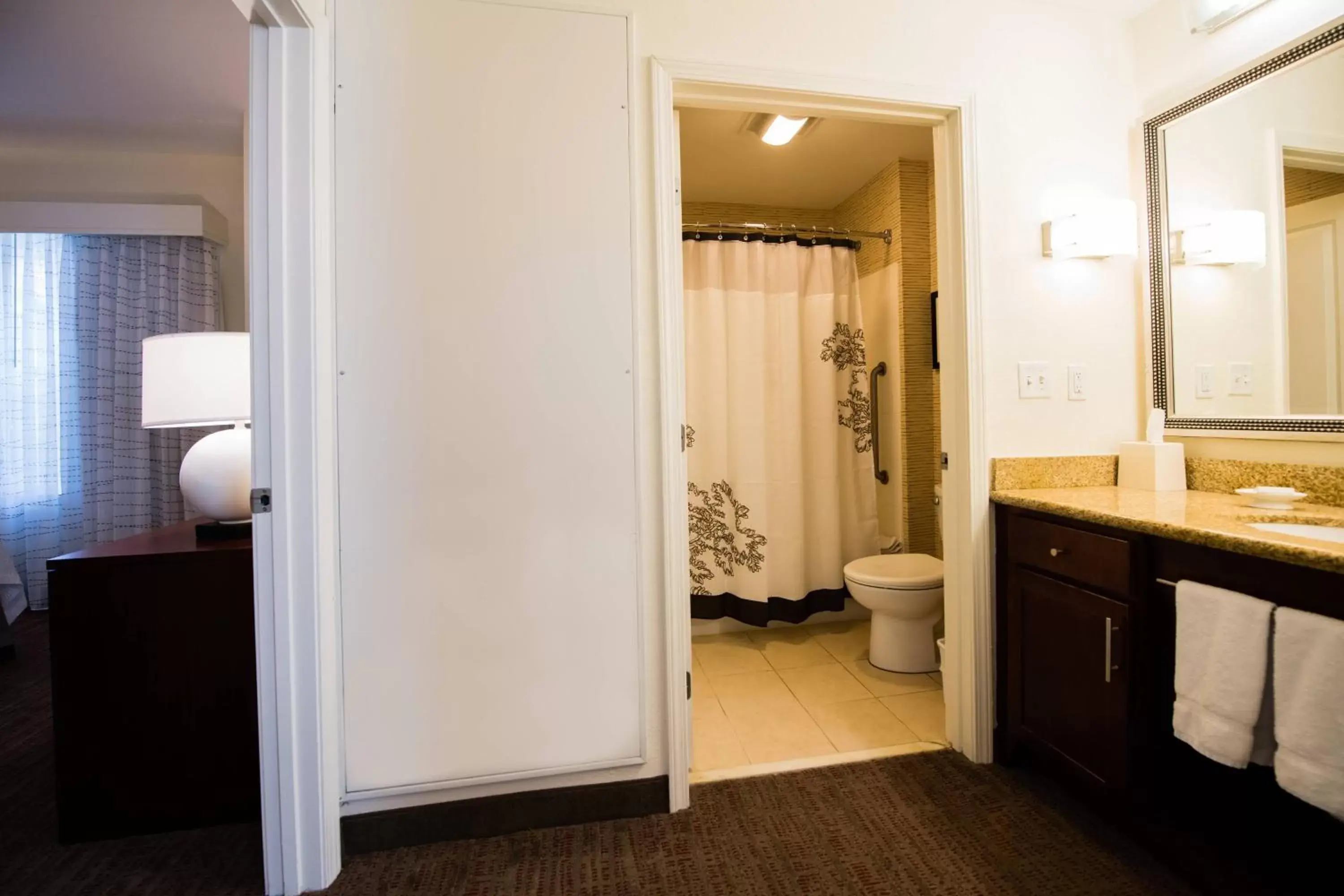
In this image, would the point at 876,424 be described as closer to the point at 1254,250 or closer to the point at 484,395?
the point at 1254,250

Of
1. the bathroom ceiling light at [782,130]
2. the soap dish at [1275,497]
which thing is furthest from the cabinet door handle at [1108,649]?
the bathroom ceiling light at [782,130]

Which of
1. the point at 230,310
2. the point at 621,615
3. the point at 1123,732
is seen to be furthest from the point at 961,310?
the point at 230,310

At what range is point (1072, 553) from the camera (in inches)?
58.7

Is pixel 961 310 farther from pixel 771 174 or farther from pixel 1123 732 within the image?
pixel 771 174

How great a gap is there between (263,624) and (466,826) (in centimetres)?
72

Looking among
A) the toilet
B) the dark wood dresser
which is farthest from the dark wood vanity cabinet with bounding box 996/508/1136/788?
the dark wood dresser

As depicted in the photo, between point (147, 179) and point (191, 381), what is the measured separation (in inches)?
97.1

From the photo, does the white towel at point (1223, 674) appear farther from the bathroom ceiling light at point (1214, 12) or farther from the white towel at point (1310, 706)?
the bathroom ceiling light at point (1214, 12)

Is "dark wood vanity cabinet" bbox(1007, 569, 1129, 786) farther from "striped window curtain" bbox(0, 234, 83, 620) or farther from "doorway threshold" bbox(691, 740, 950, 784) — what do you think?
"striped window curtain" bbox(0, 234, 83, 620)

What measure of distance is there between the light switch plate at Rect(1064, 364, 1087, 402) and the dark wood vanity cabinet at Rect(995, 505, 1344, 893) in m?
0.51

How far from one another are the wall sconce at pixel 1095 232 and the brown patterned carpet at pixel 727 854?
158 centimetres

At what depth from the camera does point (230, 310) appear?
3.23 m

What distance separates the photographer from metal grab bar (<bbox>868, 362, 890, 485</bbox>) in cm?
304

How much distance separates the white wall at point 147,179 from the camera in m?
3.05
